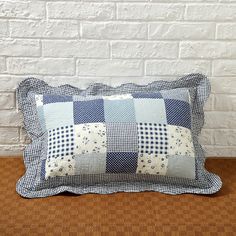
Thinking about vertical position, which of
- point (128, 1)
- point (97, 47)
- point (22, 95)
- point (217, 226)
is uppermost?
point (128, 1)

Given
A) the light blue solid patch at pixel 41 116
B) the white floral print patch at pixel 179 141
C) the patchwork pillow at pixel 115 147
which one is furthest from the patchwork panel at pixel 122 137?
the light blue solid patch at pixel 41 116

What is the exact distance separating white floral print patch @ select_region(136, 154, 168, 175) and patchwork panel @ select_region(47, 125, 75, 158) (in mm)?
208

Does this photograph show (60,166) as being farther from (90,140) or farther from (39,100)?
(39,100)

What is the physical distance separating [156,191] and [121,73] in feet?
1.44

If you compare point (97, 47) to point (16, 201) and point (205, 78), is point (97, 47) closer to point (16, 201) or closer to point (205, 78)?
point (205, 78)

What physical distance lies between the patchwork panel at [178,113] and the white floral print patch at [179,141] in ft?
0.05

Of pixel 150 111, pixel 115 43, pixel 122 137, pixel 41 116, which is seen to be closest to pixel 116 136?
pixel 122 137

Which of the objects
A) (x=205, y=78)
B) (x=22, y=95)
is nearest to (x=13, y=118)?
(x=22, y=95)

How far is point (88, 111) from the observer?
1402mm

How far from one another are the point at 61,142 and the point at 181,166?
0.37 meters

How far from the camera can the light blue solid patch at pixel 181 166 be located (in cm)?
139

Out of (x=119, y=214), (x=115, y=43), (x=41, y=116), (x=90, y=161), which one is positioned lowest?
(x=119, y=214)

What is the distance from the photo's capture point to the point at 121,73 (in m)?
1.61

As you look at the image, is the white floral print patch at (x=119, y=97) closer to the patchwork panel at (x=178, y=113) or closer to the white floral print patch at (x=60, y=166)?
the patchwork panel at (x=178, y=113)
